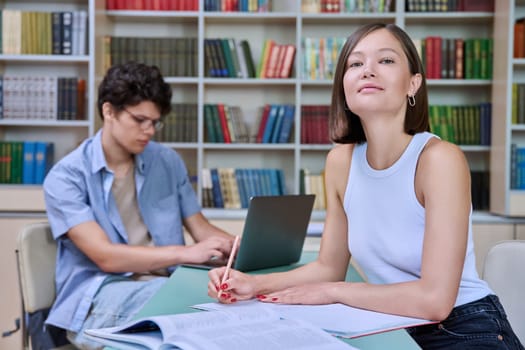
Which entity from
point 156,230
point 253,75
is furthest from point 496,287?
point 253,75

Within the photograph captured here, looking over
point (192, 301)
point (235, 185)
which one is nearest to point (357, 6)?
point (235, 185)

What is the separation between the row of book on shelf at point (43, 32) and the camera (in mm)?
3912

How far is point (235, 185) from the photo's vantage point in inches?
160

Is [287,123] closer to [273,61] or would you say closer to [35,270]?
[273,61]

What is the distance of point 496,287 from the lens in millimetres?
1630

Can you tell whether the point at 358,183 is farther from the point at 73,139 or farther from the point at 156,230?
the point at 73,139

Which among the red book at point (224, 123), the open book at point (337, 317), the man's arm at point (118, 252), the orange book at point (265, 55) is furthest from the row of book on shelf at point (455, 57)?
the open book at point (337, 317)

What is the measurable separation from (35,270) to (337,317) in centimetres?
116

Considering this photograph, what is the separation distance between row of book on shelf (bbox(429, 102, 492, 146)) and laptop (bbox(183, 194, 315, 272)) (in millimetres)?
2213

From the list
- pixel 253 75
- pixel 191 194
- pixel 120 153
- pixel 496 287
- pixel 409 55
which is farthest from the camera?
pixel 253 75

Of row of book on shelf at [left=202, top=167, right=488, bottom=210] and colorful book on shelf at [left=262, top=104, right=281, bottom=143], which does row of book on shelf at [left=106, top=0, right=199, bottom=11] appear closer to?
colorful book on shelf at [left=262, top=104, right=281, bottom=143]

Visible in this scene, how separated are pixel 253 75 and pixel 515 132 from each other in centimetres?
157

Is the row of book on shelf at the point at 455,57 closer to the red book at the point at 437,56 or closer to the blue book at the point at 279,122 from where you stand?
the red book at the point at 437,56

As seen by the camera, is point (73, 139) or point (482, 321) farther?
point (73, 139)
